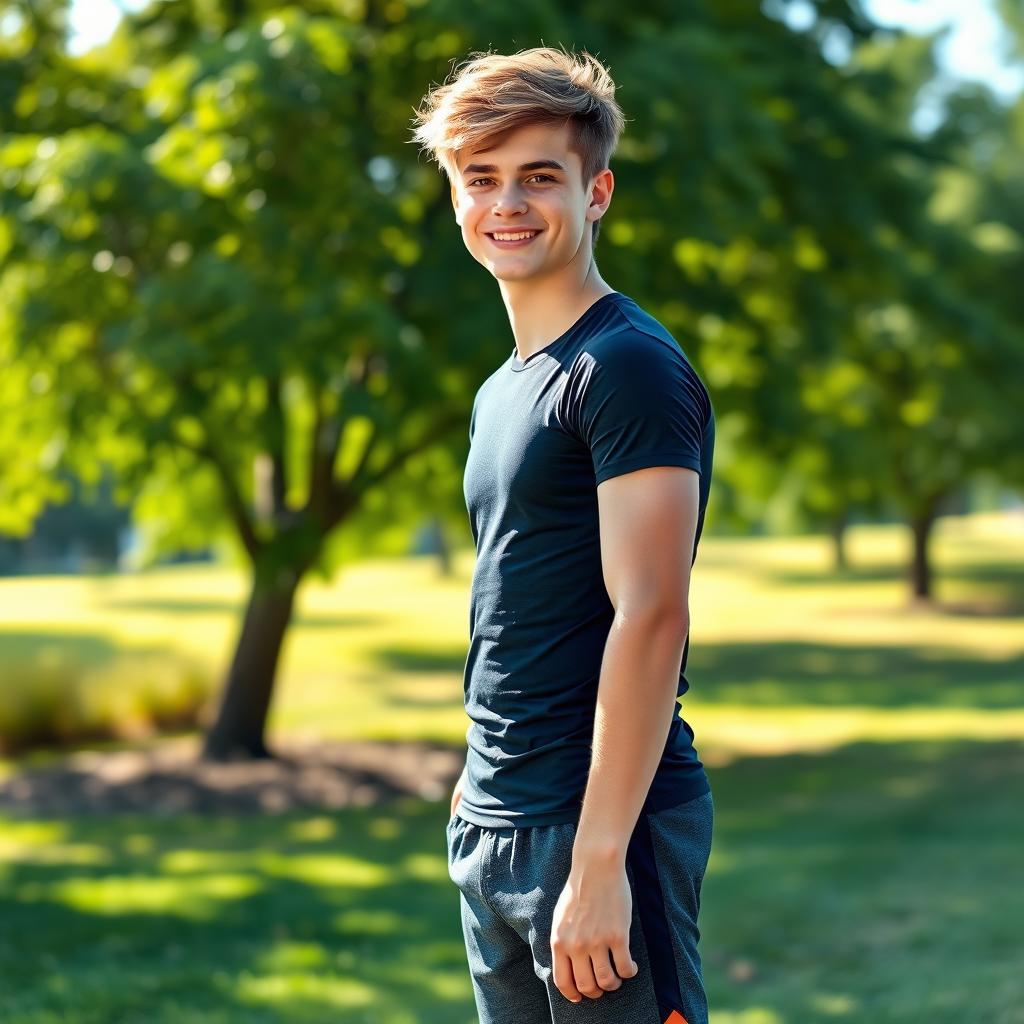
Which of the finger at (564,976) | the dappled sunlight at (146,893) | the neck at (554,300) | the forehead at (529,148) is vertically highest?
the forehead at (529,148)

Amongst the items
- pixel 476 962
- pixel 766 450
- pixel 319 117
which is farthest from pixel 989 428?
pixel 476 962

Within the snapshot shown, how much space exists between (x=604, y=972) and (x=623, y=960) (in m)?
0.03

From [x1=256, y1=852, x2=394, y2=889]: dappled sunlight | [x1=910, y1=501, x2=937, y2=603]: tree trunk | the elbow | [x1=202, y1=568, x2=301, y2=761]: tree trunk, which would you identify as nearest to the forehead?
the elbow

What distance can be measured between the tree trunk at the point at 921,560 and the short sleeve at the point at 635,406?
2762 centimetres

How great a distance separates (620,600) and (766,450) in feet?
33.0

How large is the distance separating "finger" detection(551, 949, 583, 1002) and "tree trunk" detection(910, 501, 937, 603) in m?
27.6

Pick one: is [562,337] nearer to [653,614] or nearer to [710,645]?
[653,614]

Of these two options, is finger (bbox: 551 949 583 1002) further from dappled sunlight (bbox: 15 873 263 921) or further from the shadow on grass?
dappled sunlight (bbox: 15 873 263 921)

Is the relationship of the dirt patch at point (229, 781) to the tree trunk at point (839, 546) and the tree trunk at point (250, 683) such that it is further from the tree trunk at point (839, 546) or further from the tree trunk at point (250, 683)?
the tree trunk at point (839, 546)

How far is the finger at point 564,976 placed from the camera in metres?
1.92

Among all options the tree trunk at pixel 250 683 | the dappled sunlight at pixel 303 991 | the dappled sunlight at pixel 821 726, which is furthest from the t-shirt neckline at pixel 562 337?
the dappled sunlight at pixel 821 726

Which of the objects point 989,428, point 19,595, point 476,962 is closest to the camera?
point 476,962

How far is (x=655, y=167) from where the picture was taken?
30.3 ft

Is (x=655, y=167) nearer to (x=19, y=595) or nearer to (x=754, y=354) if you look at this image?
(x=754, y=354)
